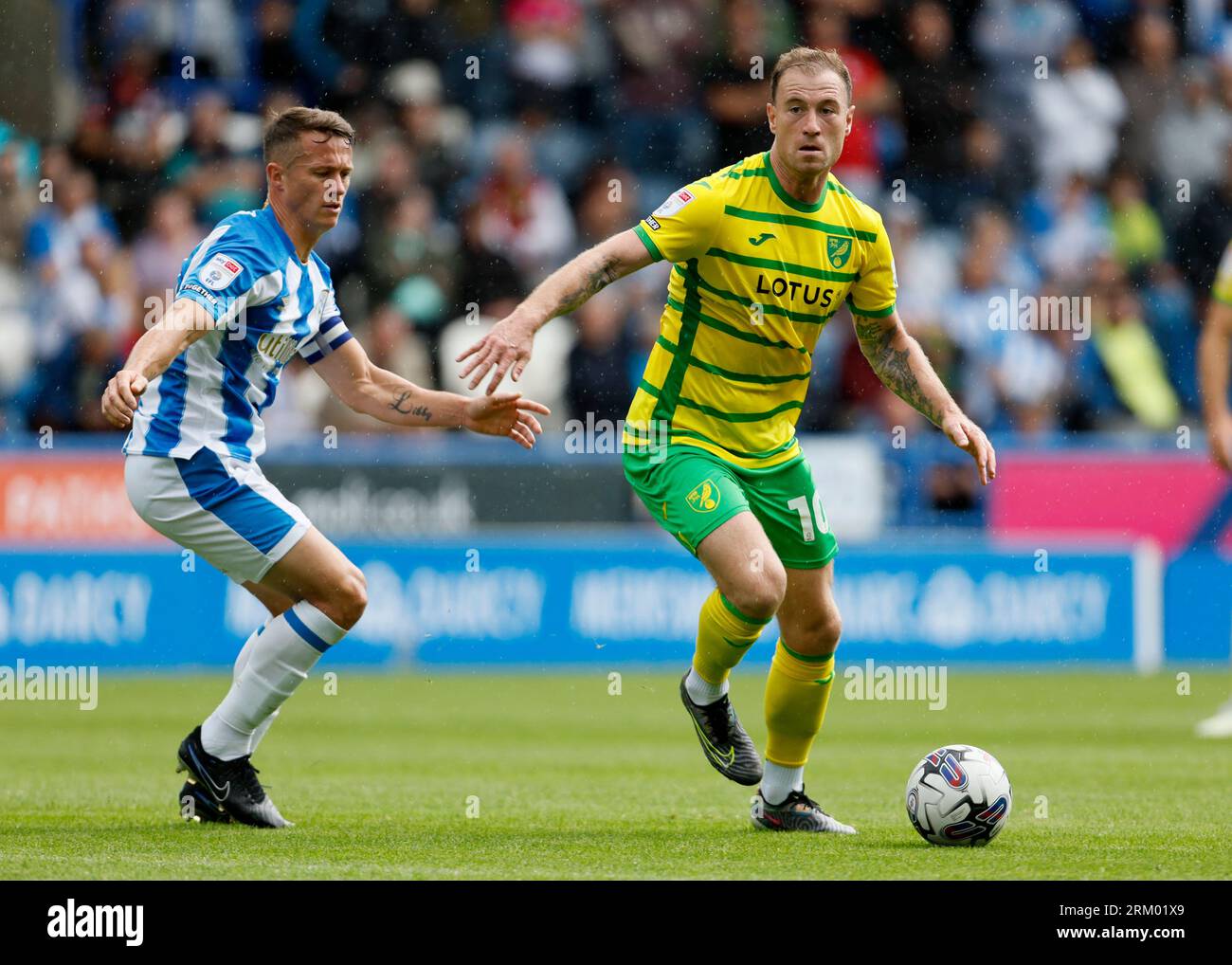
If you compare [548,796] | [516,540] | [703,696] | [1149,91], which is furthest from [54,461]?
[1149,91]

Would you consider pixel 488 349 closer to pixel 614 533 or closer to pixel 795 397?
pixel 795 397

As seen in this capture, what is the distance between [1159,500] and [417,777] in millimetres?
8218

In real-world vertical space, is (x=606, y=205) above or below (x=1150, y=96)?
below

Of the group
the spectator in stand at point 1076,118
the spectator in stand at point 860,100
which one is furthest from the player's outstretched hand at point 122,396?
the spectator in stand at point 1076,118

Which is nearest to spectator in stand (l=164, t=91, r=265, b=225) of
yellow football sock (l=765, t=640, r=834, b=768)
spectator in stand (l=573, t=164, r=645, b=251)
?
spectator in stand (l=573, t=164, r=645, b=251)

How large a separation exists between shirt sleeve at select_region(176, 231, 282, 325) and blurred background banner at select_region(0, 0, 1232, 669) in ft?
23.0

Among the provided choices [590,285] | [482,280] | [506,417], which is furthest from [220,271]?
[482,280]

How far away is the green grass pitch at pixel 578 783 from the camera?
6023 mm

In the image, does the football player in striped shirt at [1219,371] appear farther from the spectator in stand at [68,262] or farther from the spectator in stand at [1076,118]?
the spectator in stand at [68,262]

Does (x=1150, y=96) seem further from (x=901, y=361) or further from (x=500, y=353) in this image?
(x=500, y=353)

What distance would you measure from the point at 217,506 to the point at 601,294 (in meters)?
8.42

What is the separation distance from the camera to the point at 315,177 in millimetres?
6938

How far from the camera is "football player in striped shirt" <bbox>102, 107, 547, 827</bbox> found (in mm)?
6887

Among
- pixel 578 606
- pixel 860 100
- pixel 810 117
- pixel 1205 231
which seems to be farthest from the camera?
pixel 1205 231
